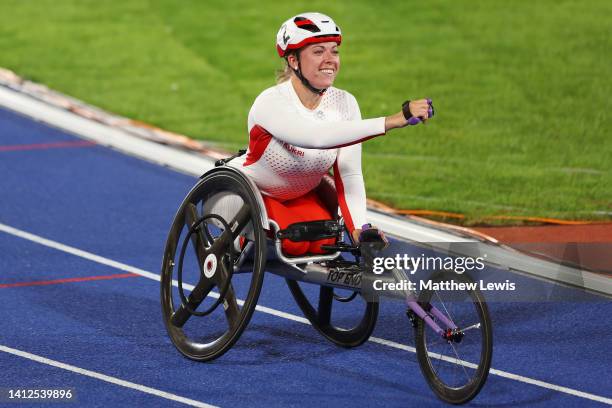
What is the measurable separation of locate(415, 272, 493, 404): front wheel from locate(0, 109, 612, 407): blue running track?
0.39ft

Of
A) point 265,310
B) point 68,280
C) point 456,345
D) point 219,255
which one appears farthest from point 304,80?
point 68,280

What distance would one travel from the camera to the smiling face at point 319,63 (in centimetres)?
676

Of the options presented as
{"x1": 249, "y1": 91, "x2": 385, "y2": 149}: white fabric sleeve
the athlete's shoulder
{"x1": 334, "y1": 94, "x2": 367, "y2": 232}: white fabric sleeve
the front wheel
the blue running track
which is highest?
the athlete's shoulder

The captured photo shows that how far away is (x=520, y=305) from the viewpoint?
8.11 metres

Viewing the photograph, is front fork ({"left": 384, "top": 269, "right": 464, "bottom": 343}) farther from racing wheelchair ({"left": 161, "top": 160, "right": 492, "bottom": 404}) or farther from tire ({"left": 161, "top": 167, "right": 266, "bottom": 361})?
tire ({"left": 161, "top": 167, "right": 266, "bottom": 361})

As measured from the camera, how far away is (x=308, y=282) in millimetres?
7000

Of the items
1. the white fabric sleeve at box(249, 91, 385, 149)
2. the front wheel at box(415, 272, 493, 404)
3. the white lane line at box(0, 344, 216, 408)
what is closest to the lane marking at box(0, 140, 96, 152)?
the white lane line at box(0, 344, 216, 408)

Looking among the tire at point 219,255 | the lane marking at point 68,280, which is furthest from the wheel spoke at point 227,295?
the lane marking at point 68,280

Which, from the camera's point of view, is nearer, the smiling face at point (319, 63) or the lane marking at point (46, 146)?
the smiling face at point (319, 63)

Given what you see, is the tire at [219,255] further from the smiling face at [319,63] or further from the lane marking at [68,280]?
the lane marking at [68,280]

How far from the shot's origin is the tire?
671 cm

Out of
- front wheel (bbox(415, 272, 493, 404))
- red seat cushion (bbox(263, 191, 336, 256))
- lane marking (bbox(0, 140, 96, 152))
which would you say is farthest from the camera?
lane marking (bbox(0, 140, 96, 152))

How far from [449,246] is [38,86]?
5.86 metres

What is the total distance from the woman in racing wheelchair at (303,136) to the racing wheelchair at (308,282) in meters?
0.10
